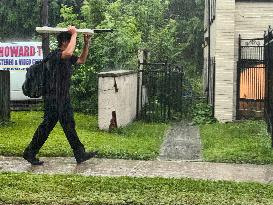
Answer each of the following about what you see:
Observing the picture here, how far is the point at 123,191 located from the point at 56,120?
2.34 m

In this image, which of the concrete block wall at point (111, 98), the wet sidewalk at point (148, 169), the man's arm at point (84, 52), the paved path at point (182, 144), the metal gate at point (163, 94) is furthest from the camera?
the metal gate at point (163, 94)

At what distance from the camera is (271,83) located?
1305cm

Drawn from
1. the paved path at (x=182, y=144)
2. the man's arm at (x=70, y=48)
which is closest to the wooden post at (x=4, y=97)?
the paved path at (x=182, y=144)

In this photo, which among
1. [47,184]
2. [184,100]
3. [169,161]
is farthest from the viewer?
[184,100]

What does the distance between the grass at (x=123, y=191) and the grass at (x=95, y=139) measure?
2183mm

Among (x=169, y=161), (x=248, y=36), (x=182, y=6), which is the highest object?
(x=182, y=6)

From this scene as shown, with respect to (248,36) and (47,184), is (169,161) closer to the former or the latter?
(47,184)

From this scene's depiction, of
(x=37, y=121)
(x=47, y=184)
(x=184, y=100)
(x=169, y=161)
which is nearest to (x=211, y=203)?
(x=47, y=184)

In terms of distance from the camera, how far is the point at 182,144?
42.5 feet

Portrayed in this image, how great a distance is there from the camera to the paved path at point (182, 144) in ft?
36.8

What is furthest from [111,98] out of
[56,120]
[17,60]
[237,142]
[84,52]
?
[17,60]

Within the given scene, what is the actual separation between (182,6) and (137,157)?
3448 centimetres

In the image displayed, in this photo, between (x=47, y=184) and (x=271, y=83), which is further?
(x=271, y=83)

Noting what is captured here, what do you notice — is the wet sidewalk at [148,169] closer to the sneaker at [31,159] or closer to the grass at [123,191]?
the sneaker at [31,159]
